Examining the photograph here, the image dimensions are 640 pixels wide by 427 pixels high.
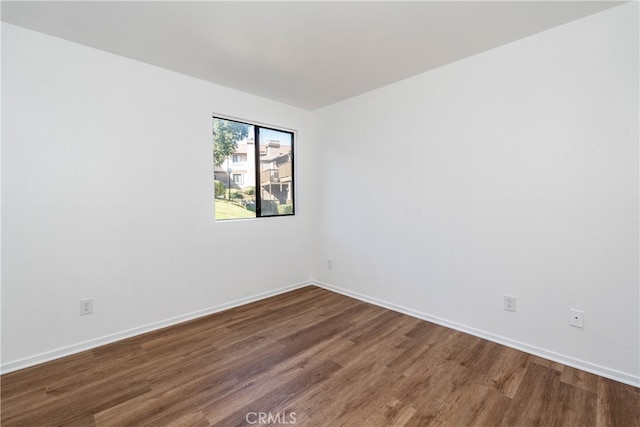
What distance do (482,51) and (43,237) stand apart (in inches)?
148

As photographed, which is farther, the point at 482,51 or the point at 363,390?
the point at 482,51

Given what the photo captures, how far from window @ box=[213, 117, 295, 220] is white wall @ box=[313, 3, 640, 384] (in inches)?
43.6

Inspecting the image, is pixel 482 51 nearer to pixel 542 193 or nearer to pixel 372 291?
pixel 542 193

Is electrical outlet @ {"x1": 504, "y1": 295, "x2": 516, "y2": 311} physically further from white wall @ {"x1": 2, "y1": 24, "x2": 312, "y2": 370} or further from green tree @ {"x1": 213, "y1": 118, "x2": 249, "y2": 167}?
green tree @ {"x1": 213, "y1": 118, "x2": 249, "y2": 167}

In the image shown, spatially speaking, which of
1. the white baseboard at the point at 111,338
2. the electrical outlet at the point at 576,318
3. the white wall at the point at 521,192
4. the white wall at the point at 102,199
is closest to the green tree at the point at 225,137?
the white wall at the point at 102,199

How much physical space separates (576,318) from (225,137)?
3.49m

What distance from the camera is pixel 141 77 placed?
2512 mm

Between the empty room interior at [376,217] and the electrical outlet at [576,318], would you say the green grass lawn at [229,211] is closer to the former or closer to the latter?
the empty room interior at [376,217]

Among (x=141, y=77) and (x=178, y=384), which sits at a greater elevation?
(x=141, y=77)

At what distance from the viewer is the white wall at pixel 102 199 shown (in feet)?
6.64

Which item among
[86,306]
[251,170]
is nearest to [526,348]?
[251,170]

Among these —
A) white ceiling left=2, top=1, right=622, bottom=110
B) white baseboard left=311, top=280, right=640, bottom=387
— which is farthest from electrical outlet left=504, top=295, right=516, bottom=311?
white ceiling left=2, top=1, right=622, bottom=110

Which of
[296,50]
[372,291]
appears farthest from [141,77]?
[372,291]

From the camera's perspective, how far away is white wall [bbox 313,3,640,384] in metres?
1.87
